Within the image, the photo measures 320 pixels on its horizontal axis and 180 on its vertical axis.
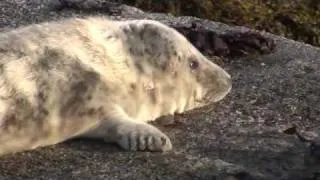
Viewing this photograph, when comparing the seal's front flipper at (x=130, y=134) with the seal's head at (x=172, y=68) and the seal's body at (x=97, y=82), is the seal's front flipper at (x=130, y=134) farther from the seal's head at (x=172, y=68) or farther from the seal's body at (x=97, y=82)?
the seal's head at (x=172, y=68)

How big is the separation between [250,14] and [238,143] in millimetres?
4658

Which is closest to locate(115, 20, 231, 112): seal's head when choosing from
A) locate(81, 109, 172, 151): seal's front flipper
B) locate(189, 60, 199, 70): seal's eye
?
locate(189, 60, 199, 70): seal's eye

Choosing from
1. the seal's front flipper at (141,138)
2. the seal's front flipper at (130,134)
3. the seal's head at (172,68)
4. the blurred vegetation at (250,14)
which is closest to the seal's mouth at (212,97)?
the seal's head at (172,68)

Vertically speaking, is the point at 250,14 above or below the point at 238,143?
above

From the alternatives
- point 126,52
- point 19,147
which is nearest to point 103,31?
point 126,52

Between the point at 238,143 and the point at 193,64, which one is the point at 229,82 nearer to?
the point at 193,64

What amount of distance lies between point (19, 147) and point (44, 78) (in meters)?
0.40

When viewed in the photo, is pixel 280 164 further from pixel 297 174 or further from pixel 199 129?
pixel 199 129

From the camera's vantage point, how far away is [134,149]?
5105mm

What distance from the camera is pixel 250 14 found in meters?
9.88

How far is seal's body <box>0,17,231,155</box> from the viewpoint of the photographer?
5.10m

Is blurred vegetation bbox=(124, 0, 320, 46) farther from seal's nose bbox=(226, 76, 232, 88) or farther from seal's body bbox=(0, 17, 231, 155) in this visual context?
seal's body bbox=(0, 17, 231, 155)

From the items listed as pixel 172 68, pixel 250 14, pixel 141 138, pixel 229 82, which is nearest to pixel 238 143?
pixel 141 138

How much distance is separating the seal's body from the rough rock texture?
0.26 feet
